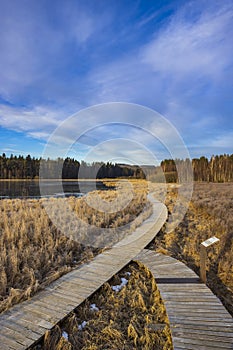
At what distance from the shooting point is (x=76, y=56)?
17141 millimetres

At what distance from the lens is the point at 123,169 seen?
64.2 metres

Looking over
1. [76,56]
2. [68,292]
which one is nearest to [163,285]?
[68,292]

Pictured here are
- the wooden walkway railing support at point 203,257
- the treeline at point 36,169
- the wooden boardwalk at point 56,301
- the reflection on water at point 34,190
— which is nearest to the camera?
the wooden boardwalk at point 56,301

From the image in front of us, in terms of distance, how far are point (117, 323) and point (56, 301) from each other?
1090 mm

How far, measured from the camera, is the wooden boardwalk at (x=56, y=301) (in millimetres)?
2794

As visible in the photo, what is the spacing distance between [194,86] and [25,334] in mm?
20119

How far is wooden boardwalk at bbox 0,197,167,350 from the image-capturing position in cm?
279

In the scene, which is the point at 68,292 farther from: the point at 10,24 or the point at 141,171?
the point at 141,171

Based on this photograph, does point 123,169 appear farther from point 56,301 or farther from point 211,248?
point 56,301

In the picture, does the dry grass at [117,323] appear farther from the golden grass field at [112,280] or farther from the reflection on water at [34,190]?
the reflection on water at [34,190]

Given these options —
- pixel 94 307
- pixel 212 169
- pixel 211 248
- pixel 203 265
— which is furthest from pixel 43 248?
pixel 212 169

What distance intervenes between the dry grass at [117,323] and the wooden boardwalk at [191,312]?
0.21 metres

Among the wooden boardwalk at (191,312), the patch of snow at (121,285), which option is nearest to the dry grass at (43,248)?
the patch of snow at (121,285)

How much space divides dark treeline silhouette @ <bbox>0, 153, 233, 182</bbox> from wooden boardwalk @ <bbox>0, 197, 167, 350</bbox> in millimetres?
33893
